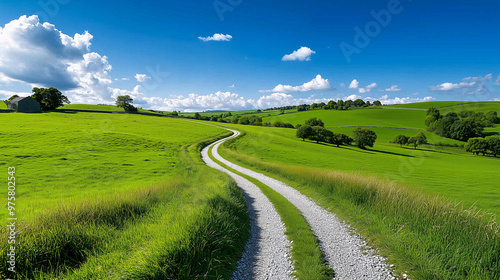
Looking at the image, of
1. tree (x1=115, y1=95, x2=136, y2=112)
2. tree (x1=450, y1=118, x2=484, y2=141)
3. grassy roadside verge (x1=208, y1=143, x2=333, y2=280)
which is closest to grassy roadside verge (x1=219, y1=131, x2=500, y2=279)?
grassy roadside verge (x1=208, y1=143, x2=333, y2=280)

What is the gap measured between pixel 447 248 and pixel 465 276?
1.03m

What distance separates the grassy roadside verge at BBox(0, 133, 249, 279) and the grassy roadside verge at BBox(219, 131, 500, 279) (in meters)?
5.67

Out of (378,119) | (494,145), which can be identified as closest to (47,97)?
(378,119)

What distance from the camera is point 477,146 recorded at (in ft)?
250

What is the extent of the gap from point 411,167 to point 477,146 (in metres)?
58.5

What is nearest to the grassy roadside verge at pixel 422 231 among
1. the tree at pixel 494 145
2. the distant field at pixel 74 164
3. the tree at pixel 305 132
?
the distant field at pixel 74 164

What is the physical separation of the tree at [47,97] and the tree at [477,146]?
171 metres

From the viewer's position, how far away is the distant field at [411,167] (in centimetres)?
2234

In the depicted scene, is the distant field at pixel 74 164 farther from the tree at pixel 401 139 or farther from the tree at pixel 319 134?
the tree at pixel 401 139

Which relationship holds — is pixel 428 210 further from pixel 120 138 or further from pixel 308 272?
pixel 120 138

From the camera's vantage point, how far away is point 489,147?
245 ft

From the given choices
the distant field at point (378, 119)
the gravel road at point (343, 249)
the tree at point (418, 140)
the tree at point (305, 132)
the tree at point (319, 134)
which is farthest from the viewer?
the distant field at point (378, 119)

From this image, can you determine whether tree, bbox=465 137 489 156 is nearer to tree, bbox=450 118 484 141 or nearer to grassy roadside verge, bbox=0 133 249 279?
tree, bbox=450 118 484 141

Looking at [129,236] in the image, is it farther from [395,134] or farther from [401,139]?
[395,134]
